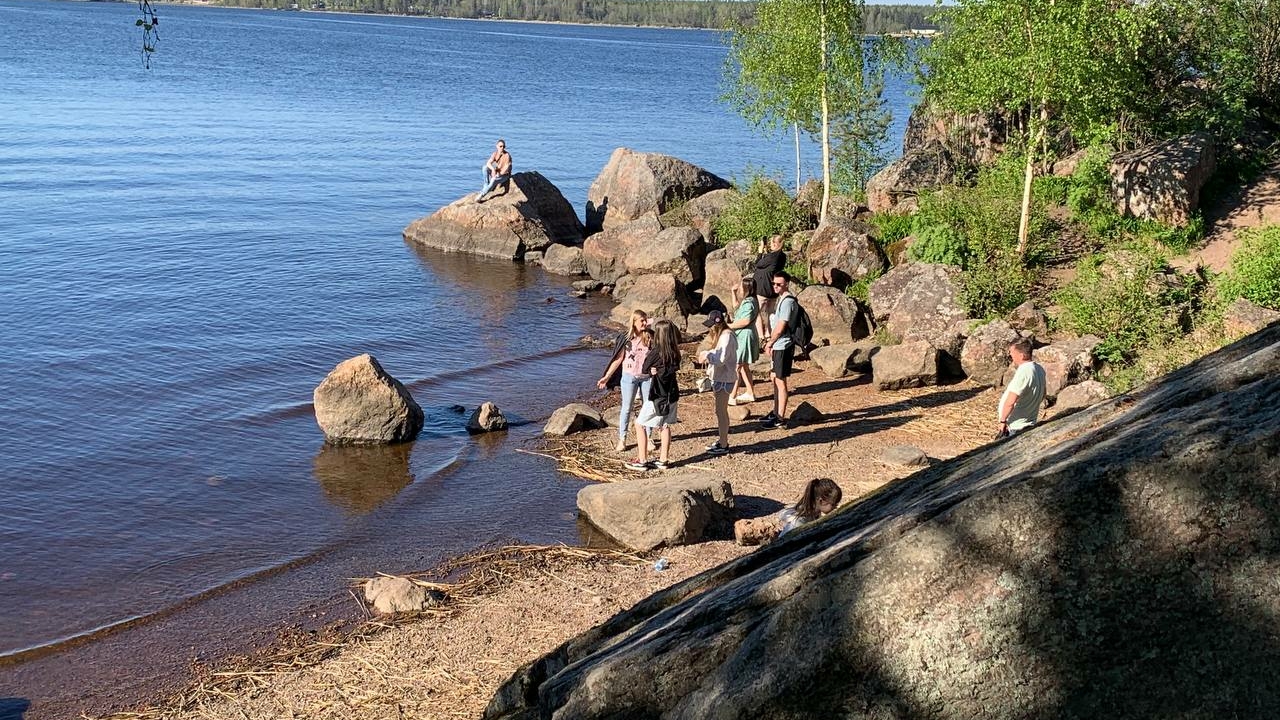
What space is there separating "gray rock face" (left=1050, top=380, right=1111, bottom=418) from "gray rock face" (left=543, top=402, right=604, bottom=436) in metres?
6.55

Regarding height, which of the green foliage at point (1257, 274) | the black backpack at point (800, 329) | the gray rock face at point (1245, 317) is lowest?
the black backpack at point (800, 329)

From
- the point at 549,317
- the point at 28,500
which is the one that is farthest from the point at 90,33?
the point at 28,500

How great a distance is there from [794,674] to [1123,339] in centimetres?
1538

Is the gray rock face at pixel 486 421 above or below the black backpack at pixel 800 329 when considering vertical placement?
below

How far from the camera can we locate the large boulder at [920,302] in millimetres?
19641

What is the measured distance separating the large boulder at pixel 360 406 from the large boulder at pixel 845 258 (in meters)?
9.89

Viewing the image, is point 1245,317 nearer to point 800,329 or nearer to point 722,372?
point 800,329

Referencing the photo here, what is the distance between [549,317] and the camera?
1050 inches

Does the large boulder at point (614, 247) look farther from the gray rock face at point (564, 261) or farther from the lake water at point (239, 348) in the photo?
the lake water at point (239, 348)

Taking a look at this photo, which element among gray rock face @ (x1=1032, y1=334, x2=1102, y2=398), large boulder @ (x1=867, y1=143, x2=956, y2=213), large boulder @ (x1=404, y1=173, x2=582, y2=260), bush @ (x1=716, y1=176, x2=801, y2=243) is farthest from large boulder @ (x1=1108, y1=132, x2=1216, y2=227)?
large boulder @ (x1=404, y1=173, x2=582, y2=260)

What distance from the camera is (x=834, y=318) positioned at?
21312 millimetres

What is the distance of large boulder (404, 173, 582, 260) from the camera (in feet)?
107

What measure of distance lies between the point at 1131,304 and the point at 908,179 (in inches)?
401

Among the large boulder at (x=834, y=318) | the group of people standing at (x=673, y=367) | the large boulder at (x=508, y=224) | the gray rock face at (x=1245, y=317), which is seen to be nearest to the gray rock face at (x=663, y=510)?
the group of people standing at (x=673, y=367)
